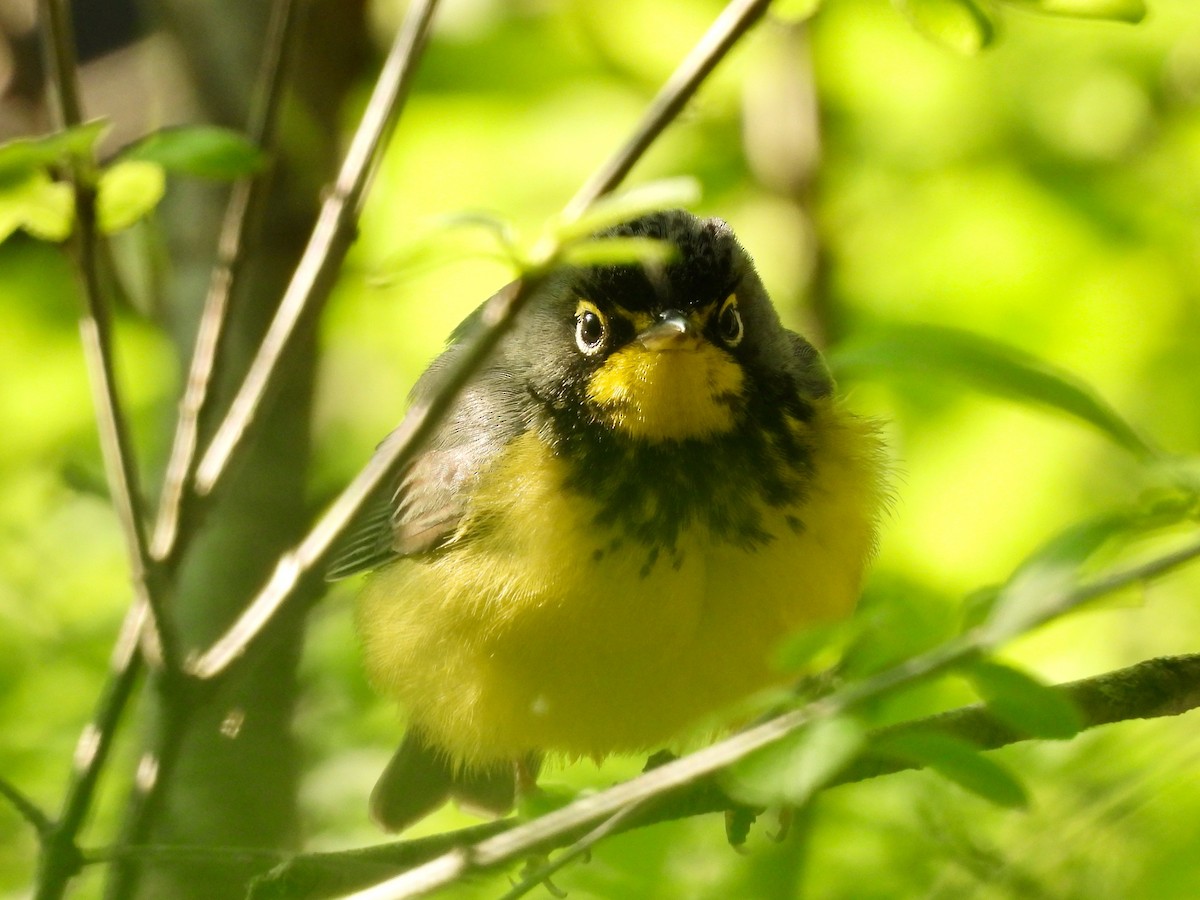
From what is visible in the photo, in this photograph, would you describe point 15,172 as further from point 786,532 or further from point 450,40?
point 450,40

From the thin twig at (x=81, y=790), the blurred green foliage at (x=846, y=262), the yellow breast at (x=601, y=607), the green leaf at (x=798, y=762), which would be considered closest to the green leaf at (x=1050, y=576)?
the green leaf at (x=798, y=762)

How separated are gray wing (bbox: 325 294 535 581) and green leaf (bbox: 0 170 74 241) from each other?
1810 millimetres

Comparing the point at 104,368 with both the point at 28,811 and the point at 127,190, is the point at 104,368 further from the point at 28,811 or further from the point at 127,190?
the point at 28,811

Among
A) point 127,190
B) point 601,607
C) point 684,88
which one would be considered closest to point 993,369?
point 684,88

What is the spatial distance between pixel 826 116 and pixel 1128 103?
1.04 metres

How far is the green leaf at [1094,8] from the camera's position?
176 centimetres

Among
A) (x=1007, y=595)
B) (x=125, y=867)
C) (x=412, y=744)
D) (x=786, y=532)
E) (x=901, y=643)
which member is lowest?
(x=412, y=744)

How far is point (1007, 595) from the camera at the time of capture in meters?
1.36

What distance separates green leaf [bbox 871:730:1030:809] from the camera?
5.02ft

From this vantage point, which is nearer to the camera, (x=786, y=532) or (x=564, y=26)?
(x=786, y=532)

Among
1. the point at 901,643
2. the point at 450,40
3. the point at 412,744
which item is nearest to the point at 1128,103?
the point at 450,40

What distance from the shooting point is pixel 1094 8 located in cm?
177

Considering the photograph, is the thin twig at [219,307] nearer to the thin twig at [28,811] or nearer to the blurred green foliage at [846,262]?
the thin twig at [28,811]

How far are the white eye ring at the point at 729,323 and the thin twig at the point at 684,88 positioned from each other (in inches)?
78.9
